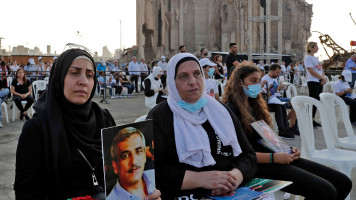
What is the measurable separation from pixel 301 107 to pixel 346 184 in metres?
1.09

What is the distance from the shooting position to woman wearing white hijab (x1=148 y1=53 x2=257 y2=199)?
2.16 m

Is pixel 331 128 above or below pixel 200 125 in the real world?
below

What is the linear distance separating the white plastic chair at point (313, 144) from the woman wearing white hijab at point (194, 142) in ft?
4.25

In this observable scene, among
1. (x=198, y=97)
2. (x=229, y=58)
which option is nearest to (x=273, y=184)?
(x=198, y=97)

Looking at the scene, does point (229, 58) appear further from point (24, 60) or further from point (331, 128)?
point (24, 60)

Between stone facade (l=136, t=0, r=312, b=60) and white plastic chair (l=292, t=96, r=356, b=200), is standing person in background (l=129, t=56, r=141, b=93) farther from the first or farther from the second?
white plastic chair (l=292, t=96, r=356, b=200)

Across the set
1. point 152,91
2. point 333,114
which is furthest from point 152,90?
point 333,114

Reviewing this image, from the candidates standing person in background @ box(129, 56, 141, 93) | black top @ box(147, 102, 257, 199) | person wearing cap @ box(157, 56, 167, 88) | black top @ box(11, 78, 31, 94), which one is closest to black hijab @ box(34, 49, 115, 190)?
black top @ box(147, 102, 257, 199)

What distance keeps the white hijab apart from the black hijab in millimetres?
548

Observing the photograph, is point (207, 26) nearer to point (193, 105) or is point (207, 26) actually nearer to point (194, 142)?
point (193, 105)

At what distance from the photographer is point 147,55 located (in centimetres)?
3544

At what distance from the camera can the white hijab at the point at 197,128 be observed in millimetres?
2217

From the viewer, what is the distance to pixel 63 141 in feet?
5.93

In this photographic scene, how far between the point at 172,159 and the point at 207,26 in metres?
31.5
